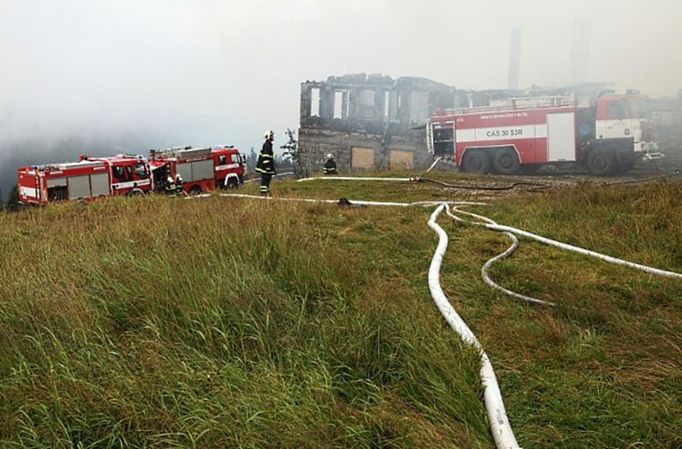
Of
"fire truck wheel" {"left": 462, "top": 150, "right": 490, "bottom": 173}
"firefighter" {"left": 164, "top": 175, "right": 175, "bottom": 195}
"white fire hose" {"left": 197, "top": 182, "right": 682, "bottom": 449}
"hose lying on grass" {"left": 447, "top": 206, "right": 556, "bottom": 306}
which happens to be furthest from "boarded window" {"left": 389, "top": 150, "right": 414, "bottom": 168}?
"hose lying on grass" {"left": 447, "top": 206, "right": 556, "bottom": 306}

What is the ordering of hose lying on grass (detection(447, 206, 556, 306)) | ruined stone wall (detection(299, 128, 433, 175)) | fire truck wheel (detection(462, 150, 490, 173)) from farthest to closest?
ruined stone wall (detection(299, 128, 433, 175)) < fire truck wheel (detection(462, 150, 490, 173)) < hose lying on grass (detection(447, 206, 556, 306))

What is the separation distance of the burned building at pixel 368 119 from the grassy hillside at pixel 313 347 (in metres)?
26.5

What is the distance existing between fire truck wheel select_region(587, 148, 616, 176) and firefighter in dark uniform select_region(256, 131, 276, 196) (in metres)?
10.2

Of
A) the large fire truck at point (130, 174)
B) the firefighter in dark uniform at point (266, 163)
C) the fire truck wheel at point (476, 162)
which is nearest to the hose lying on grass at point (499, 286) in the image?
the firefighter in dark uniform at point (266, 163)

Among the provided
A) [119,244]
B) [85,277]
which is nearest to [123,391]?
[85,277]

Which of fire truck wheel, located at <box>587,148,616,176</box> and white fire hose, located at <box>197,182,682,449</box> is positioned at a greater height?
fire truck wheel, located at <box>587,148,616,176</box>

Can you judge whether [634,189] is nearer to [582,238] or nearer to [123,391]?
[582,238]

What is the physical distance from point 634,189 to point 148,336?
20.1 feet

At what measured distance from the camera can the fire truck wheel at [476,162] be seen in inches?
674

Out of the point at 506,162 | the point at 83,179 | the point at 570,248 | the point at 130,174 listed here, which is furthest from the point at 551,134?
the point at 83,179

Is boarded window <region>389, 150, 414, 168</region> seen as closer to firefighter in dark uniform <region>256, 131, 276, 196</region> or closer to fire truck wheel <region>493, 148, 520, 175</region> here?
fire truck wheel <region>493, 148, 520, 175</region>

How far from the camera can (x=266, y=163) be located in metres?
10.5

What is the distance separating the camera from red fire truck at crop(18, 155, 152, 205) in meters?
18.6

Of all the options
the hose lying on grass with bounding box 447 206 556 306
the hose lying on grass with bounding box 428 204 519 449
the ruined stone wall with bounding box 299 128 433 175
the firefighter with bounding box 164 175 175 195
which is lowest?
the firefighter with bounding box 164 175 175 195
